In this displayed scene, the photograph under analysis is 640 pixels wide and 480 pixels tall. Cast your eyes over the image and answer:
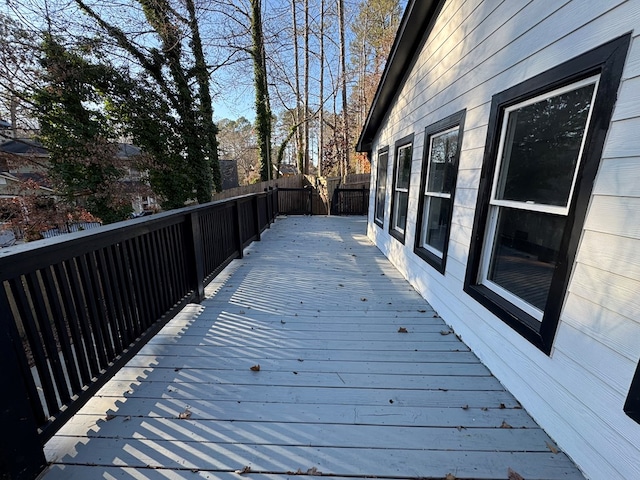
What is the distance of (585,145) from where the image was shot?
1359 millimetres

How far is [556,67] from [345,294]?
8.73 ft

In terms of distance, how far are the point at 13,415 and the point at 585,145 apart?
2.89 meters

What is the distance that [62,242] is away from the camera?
138cm

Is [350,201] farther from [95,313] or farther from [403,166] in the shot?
[95,313]

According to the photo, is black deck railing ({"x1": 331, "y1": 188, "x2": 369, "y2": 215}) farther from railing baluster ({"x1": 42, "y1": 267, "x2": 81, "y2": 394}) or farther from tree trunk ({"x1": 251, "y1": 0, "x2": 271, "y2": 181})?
railing baluster ({"x1": 42, "y1": 267, "x2": 81, "y2": 394})

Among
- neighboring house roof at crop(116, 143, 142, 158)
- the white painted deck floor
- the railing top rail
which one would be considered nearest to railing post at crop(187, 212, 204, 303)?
the white painted deck floor

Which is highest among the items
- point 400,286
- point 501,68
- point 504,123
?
point 501,68

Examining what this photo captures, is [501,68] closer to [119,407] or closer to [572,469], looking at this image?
[572,469]

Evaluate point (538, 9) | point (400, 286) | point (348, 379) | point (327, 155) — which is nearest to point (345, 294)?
point (400, 286)

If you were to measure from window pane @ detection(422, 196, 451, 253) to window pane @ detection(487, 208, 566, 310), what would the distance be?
2.27ft

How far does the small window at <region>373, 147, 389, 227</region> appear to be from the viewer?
5.50 m

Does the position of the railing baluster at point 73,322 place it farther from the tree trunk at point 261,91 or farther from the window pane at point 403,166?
the tree trunk at point 261,91

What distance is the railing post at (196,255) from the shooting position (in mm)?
2799

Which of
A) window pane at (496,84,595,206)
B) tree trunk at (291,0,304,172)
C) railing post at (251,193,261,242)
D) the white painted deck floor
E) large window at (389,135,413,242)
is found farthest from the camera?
tree trunk at (291,0,304,172)
